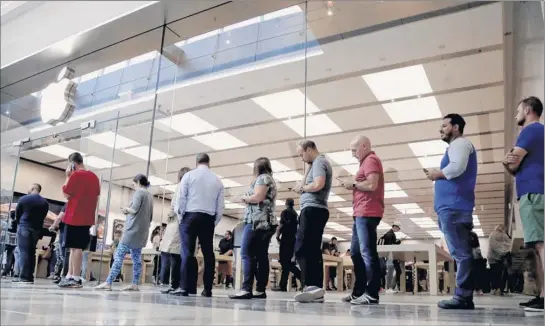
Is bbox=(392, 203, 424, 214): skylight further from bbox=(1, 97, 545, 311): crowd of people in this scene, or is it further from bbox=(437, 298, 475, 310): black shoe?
bbox=(437, 298, 475, 310): black shoe

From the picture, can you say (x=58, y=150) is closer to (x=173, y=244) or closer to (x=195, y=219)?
(x=173, y=244)

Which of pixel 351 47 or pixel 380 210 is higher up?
pixel 351 47

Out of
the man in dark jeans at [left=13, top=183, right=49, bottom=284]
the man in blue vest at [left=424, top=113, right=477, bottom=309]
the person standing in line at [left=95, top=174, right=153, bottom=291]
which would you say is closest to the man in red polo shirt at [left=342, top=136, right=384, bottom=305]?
the man in blue vest at [left=424, top=113, right=477, bottom=309]

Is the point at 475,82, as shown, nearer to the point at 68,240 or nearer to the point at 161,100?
the point at 161,100

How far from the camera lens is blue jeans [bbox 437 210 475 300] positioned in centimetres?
251

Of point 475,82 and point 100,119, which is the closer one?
point 100,119

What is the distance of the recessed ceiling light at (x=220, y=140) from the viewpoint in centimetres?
846

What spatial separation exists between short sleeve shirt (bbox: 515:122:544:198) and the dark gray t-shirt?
1221 millimetres

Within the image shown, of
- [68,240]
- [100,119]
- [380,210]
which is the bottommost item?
[68,240]

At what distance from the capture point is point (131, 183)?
15.5 ft

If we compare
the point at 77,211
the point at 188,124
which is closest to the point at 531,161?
the point at 77,211

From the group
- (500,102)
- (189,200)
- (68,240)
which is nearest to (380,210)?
(189,200)

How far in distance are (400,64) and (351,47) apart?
762 millimetres

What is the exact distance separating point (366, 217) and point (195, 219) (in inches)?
55.1
